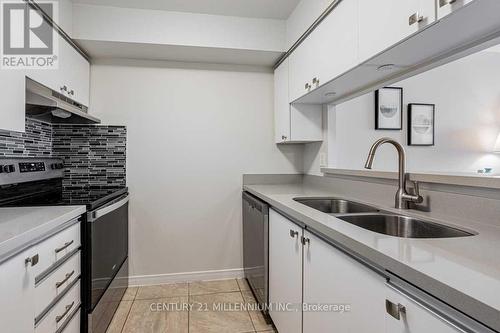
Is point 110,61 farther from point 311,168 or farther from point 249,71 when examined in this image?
point 311,168

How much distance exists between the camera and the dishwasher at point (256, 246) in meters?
1.90

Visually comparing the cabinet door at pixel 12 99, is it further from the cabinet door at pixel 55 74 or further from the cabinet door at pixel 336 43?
the cabinet door at pixel 336 43

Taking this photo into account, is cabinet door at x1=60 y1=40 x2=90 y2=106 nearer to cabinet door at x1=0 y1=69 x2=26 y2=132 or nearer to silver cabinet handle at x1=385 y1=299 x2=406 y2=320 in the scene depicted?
cabinet door at x1=0 y1=69 x2=26 y2=132

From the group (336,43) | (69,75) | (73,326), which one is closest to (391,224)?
(336,43)

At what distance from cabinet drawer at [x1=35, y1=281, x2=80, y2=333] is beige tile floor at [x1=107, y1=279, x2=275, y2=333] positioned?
0.53 meters

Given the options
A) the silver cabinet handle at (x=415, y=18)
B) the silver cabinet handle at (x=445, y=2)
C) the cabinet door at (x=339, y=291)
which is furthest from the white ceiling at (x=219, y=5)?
the cabinet door at (x=339, y=291)

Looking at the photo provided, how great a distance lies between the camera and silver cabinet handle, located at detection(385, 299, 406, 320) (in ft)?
2.25

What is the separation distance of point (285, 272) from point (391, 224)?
0.63m

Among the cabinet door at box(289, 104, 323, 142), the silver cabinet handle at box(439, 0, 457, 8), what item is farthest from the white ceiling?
the silver cabinet handle at box(439, 0, 457, 8)

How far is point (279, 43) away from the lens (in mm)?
2408

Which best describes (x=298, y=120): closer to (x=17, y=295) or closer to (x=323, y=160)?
(x=323, y=160)

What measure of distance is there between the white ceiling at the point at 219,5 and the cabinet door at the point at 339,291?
6.05 ft

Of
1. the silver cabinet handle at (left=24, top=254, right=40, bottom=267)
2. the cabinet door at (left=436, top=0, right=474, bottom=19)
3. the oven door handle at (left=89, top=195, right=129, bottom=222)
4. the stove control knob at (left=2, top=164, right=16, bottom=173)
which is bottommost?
the silver cabinet handle at (left=24, top=254, right=40, bottom=267)

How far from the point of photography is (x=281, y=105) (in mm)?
2547
